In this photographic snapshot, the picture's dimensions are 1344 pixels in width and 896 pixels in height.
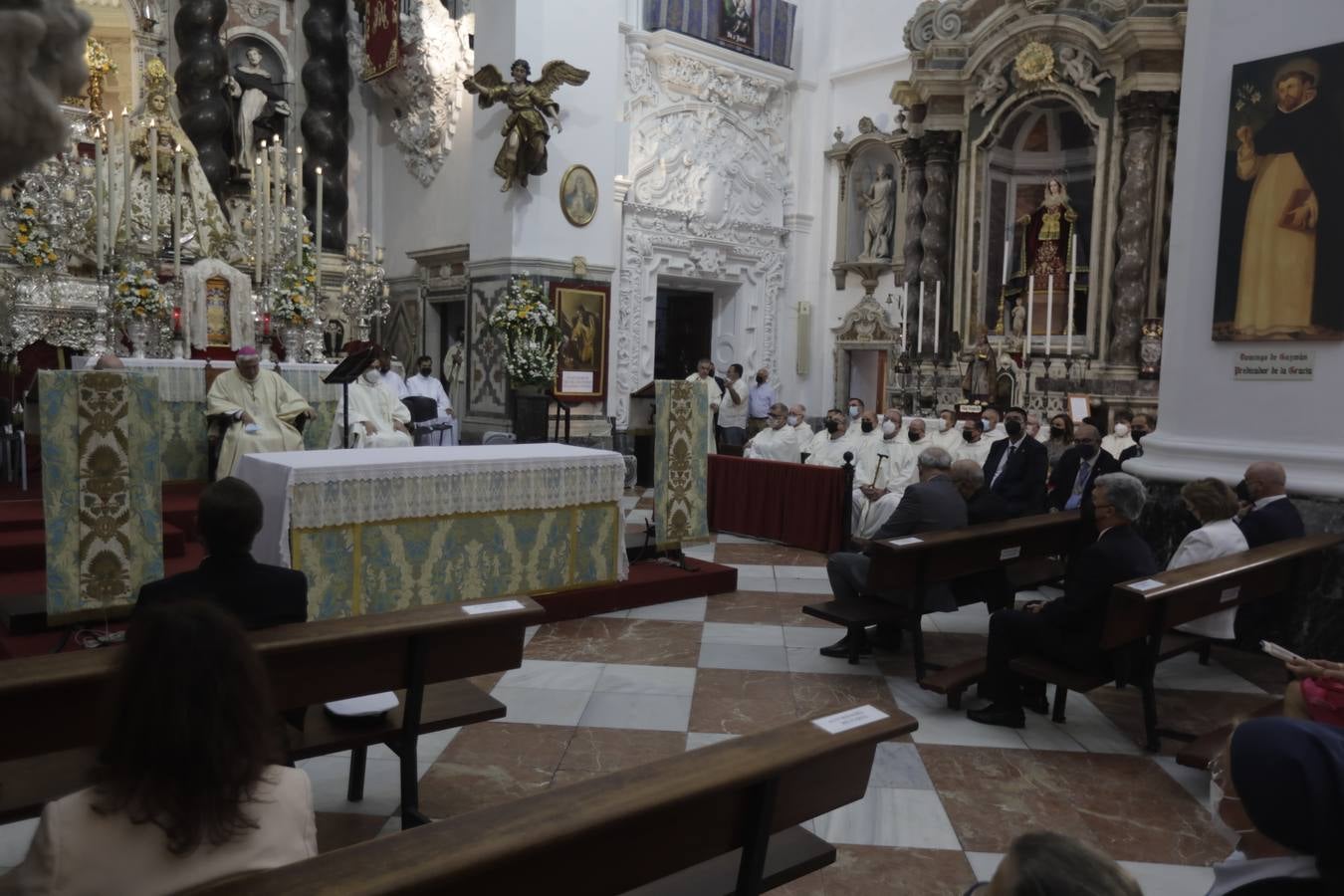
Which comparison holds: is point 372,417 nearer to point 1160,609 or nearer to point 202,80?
point 1160,609

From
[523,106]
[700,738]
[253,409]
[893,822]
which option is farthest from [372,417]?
[893,822]

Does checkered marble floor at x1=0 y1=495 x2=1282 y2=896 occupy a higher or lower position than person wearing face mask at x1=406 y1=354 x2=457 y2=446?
lower

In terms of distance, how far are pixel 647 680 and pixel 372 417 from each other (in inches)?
180

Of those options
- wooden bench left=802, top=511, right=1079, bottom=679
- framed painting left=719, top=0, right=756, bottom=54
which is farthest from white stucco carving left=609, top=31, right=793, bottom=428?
wooden bench left=802, top=511, right=1079, bottom=679

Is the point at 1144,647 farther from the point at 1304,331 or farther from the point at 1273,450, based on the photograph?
the point at 1304,331

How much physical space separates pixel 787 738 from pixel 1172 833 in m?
2.23

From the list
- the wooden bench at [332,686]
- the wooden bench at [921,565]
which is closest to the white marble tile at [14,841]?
the wooden bench at [332,686]

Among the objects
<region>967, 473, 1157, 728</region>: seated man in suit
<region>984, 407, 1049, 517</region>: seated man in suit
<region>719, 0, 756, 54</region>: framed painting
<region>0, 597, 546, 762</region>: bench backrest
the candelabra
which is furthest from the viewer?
<region>719, 0, 756, 54</region>: framed painting

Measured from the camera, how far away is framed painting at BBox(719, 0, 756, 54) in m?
15.5

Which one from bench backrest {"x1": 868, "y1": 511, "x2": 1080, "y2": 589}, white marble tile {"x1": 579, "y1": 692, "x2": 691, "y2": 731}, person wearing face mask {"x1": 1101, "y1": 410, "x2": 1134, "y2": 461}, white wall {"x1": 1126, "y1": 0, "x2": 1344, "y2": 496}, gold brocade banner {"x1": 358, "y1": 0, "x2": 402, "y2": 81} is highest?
gold brocade banner {"x1": 358, "y1": 0, "x2": 402, "y2": 81}

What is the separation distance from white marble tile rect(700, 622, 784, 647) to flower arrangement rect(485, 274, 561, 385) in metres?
6.60

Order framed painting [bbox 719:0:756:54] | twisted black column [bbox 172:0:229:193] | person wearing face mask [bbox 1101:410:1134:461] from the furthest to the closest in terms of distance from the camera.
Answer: framed painting [bbox 719:0:756:54], twisted black column [bbox 172:0:229:193], person wearing face mask [bbox 1101:410:1134:461]

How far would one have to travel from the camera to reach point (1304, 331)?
570cm

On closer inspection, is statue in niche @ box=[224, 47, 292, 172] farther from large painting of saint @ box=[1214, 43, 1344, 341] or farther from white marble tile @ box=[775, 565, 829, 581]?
large painting of saint @ box=[1214, 43, 1344, 341]
